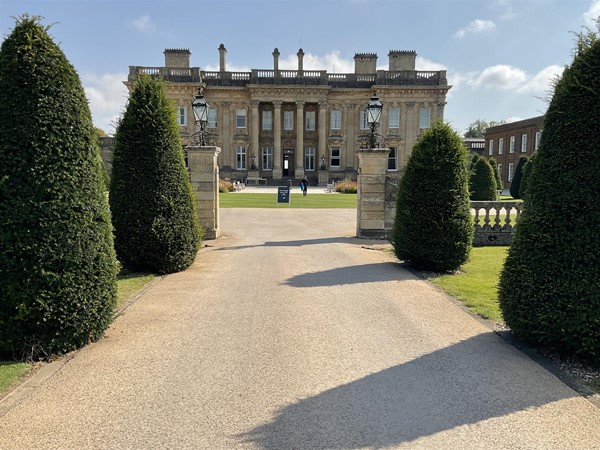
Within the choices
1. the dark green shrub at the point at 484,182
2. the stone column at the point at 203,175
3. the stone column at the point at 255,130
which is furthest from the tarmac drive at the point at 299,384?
the stone column at the point at 255,130

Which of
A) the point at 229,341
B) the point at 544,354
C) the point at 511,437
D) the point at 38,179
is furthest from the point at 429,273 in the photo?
the point at 38,179

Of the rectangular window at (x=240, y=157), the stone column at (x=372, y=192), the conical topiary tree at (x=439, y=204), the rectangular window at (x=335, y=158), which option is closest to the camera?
the conical topiary tree at (x=439, y=204)

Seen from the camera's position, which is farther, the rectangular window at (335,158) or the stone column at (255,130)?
the rectangular window at (335,158)

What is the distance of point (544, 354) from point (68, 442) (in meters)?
4.63

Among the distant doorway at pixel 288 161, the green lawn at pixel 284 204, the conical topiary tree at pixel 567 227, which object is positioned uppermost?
the distant doorway at pixel 288 161

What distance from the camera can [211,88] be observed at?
192 feet

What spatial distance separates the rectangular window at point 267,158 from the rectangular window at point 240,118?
4.20 m

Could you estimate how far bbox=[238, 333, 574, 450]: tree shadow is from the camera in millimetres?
3385

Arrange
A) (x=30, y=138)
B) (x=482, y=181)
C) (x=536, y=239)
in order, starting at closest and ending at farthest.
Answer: (x=30, y=138)
(x=536, y=239)
(x=482, y=181)

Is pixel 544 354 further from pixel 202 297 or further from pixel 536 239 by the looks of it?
pixel 202 297

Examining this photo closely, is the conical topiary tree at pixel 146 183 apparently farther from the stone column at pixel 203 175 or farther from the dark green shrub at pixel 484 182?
the dark green shrub at pixel 484 182

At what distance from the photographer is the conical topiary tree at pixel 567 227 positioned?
179 inches

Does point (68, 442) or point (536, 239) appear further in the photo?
point (536, 239)

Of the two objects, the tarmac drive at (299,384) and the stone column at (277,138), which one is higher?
the stone column at (277,138)
